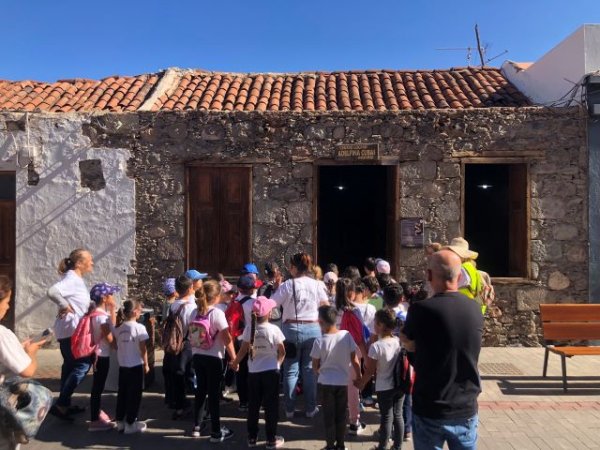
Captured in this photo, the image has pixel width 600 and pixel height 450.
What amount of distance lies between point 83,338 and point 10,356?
181 centimetres

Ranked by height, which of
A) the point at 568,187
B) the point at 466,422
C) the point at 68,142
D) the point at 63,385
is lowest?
the point at 63,385

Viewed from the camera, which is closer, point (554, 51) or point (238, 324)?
point (238, 324)

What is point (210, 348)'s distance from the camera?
14.5 feet

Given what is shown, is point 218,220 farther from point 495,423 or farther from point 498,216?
point 498,216

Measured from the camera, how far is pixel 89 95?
355 inches

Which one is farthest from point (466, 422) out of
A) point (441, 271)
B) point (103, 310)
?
point (103, 310)

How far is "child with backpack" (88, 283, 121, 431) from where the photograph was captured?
4691 mm

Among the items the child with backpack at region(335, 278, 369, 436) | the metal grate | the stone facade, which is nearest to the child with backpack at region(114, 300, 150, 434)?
the child with backpack at region(335, 278, 369, 436)

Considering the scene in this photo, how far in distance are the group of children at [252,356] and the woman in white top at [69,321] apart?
0.23 metres

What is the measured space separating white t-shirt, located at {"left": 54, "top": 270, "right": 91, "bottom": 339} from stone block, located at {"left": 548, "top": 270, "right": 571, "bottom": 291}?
6364 mm

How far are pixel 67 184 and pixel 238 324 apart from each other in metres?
4.18

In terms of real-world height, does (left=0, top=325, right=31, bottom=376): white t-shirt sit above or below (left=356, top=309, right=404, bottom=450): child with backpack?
above

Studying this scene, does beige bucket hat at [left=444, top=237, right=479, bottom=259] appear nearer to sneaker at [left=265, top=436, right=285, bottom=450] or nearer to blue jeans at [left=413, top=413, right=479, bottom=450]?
sneaker at [left=265, top=436, right=285, bottom=450]

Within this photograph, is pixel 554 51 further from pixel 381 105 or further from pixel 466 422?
pixel 466 422
